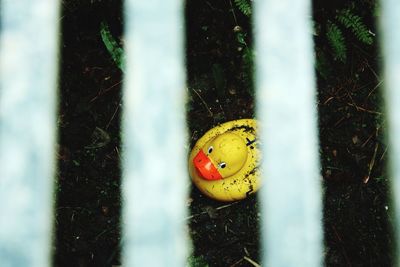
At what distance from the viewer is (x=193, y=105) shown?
2453mm

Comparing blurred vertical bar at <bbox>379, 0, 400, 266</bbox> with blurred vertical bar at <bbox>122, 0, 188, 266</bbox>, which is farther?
blurred vertical bar at <bbox>379, 0, 400, 266</bbox>

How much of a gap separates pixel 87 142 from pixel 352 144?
142 cm

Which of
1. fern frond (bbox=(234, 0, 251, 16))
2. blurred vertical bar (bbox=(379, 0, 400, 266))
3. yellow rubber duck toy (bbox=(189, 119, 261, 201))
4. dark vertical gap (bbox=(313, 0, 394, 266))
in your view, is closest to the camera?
yellow rubber duck toy (bbox=(189, 119, 261, 201))

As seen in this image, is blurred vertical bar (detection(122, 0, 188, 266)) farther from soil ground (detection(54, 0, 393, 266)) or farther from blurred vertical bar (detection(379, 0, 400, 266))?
blurred vertical bar (detection(379, 0, 400, 266))

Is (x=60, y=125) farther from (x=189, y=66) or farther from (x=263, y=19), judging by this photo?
(x=263, y=19)

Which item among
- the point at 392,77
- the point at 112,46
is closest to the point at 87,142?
the point at 112,46

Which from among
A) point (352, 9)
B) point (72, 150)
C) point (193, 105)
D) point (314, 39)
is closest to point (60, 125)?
point (72, 150)

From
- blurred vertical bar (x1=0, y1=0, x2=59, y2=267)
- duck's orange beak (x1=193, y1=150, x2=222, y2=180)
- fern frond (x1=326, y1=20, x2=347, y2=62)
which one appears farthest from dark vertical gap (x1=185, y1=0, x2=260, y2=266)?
blurred vertical bar (x1=0, y1=0, x2=59, y2=267)

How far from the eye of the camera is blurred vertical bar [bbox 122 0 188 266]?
7.57 feet

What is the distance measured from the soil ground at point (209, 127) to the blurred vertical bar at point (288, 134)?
0.19 ft

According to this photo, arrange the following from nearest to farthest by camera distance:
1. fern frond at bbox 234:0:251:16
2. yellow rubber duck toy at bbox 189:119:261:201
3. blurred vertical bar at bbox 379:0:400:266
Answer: yellow rubber duck toy at bbox 189:119:261:201 → fern frond at bbox 234:0:251:16 → blurred vertical bar at bbox 379:0:400:266

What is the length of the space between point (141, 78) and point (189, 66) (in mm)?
268

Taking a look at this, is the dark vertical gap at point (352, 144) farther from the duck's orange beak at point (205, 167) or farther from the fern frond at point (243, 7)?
the duck's orange beak at point (205, 167)

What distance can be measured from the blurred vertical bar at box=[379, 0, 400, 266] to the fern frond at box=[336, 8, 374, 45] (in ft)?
1.00
